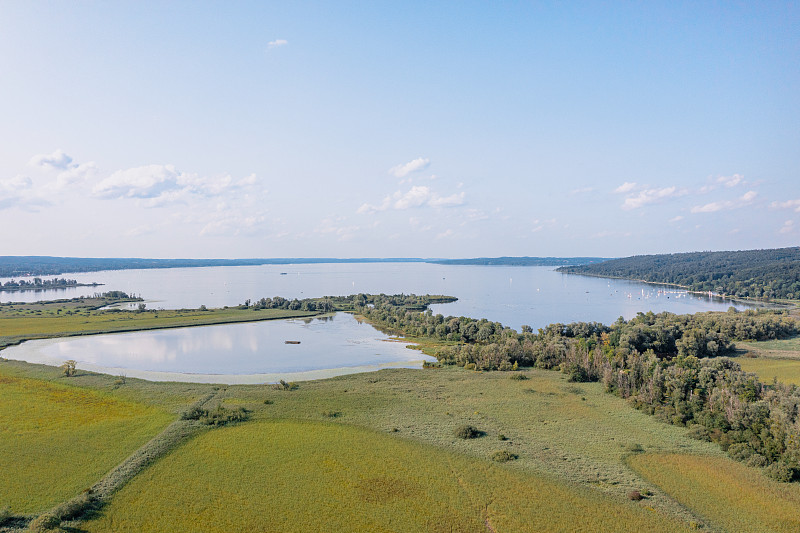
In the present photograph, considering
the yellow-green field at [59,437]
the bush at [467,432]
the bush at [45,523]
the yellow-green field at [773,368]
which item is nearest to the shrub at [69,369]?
the yellow-green field at [59,437]

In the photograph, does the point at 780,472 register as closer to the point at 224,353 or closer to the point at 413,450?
the point at 413,450

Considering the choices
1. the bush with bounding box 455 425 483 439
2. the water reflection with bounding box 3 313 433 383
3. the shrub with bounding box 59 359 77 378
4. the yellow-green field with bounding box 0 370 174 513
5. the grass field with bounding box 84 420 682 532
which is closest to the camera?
the grass field with bounding box 84 420 682 532

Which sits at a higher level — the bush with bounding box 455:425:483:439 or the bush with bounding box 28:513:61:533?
the bush with bounding box 28:513:61:533

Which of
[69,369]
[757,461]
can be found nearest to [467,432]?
[757,461]

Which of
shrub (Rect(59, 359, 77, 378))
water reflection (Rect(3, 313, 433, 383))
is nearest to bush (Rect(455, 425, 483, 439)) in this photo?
water reflection (Rect(3, 313, 433, 383))

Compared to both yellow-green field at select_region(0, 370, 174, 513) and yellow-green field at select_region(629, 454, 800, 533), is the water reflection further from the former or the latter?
yellow-green field at select_region(629, 454, 800, 533)

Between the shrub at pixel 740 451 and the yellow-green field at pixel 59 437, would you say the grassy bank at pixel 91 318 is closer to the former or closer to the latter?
the yellow-green field at pixel 59 437

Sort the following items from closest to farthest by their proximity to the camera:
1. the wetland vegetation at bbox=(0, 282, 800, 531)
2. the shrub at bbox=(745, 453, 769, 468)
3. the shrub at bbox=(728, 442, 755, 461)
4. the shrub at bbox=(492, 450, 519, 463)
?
the wetland vegetation at bbox=(0, 282, 800, 531) < the shrub at bbox=(745, 453, 769, 468) < the shrub at bbox=(492, 450, 519, 463) < the shrub at bbox=(728, 442, 755, 461)
